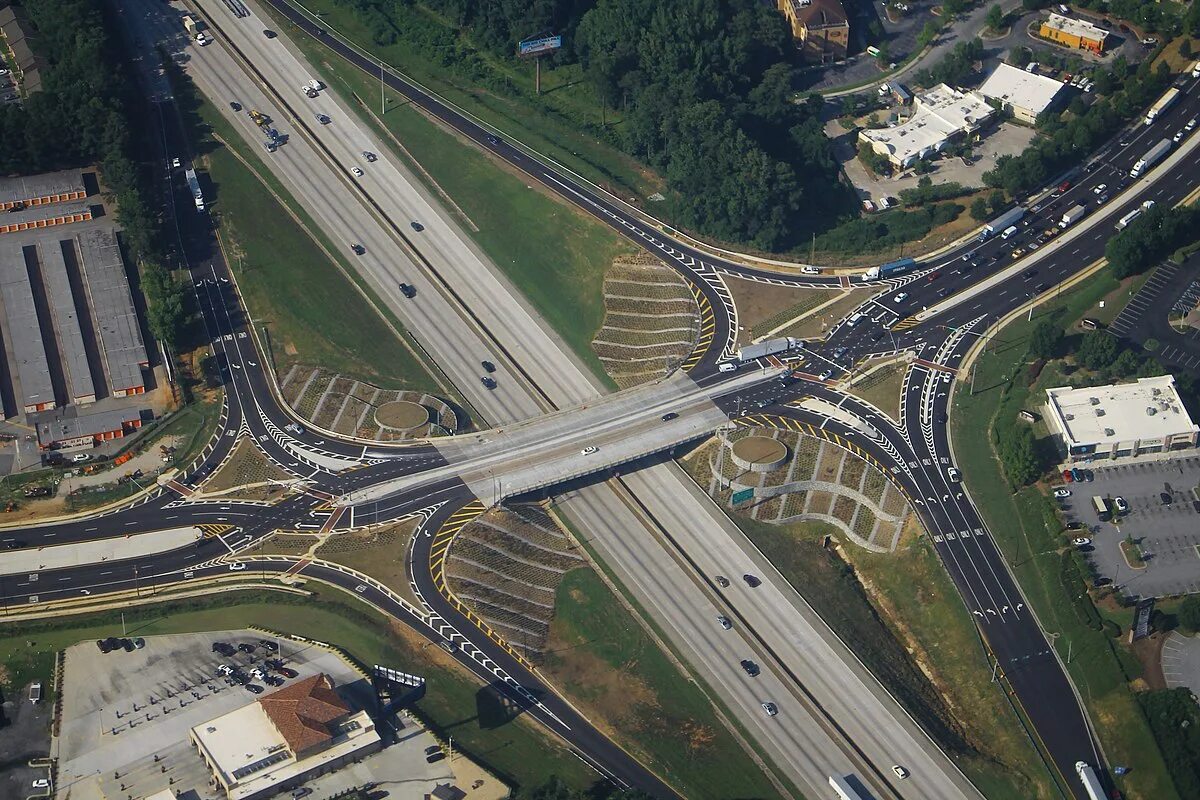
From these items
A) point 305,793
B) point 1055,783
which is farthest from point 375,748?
point 1055,783

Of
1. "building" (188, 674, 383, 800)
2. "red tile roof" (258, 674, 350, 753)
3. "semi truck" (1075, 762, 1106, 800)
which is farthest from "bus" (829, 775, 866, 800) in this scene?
"red tile roof" (258, 674, 350, 753)

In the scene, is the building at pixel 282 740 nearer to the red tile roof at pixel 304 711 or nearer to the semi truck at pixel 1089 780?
the red tile roof at pixel 304 711

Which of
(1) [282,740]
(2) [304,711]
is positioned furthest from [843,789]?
(1) [282,740]

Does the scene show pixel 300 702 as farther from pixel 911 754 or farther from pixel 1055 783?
pixel 1055 783

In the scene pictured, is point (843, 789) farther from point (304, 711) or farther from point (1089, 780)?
point (304, 711)

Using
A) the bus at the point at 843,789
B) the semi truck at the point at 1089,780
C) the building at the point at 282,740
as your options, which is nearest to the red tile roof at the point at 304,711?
the building at the point at 282,740

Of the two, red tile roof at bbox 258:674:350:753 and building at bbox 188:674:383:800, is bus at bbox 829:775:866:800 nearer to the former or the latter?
building at bbox 188:674:383:800
